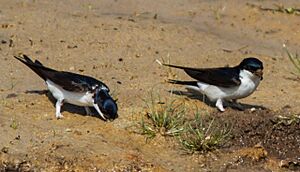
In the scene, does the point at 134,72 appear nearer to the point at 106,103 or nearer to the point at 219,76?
the point at 219,76

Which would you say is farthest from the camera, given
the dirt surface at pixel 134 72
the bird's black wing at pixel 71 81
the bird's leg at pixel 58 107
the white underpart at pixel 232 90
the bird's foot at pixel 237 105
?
the bird's foot at pixel 237 105

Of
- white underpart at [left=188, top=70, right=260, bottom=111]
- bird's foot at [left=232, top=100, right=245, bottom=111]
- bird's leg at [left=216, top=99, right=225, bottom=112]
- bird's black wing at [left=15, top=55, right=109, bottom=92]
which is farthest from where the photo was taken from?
bird's foot at [left=232, top=100, right=245, bottom=111]

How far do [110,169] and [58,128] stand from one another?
25.1 inches

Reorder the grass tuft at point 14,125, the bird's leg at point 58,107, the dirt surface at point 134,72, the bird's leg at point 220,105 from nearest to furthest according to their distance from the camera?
1. the dirt surface at point 134,72
2. the grass tuft at point 14,125
3. the bird's leg at point 58,107
4. the bird's leg at point 220,105

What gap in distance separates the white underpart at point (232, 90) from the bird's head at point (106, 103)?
73 cm

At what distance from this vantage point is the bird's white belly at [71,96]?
229 inches

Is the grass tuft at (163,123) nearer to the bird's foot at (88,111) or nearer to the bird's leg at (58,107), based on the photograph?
the bird's foot at (88,111)

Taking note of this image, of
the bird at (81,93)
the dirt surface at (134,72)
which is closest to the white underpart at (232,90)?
the dirt surface at (134,72)

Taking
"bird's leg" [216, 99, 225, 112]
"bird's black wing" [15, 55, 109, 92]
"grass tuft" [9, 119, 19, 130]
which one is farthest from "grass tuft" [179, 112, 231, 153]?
"grass tuft" [9, 119, 19, 130]

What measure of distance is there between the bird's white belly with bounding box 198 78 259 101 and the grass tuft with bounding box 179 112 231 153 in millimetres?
257

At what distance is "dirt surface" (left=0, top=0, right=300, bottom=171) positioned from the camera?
550 centimetres

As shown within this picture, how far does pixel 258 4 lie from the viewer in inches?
377

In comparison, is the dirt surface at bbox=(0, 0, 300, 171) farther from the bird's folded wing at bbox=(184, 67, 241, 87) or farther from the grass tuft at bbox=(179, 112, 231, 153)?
the bird's folded wing at bbox=(184, 67, 241, 87)

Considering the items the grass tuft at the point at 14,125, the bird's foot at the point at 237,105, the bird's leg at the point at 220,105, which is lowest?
the grass tuft at the point at 14,125
